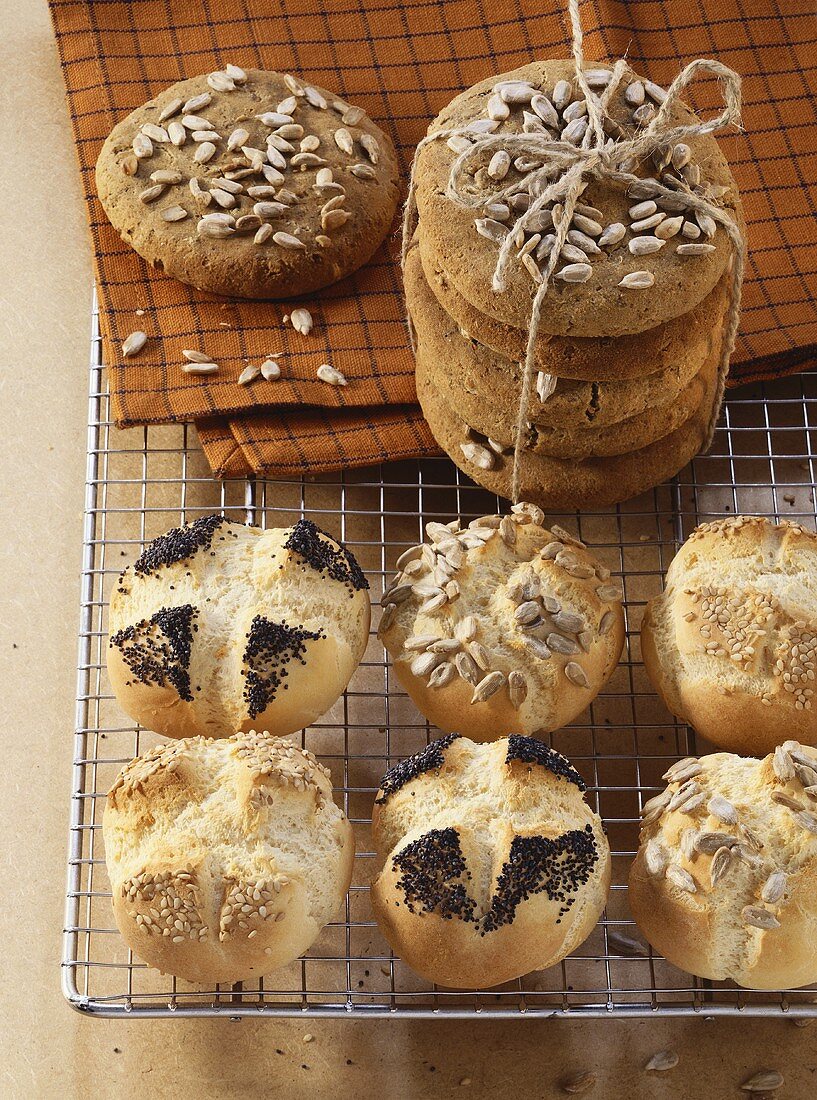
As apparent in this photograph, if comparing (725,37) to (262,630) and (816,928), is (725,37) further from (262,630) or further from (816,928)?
(816,928)

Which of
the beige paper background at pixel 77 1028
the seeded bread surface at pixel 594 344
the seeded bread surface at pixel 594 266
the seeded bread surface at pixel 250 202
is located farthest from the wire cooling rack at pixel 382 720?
the seeded bread surface at pixel 594 266

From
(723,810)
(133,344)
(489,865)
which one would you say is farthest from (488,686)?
(133,344)

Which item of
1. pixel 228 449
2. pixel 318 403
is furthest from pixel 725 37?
pixel 228 449

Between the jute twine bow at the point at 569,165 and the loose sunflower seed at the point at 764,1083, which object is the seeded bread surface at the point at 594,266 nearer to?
the jute twine bow at the point at 569,165

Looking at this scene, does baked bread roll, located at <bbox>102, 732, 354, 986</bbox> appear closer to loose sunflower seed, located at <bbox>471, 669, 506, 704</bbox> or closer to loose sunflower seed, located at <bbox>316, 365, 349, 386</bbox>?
loose sunflower seed, located at <bbox>471, 669, 506, 704</bbox>

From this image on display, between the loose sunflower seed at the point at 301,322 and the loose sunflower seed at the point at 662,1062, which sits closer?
the loose sunflower seed at the point at 662,1062

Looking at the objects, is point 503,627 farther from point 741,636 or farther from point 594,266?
point 594,266

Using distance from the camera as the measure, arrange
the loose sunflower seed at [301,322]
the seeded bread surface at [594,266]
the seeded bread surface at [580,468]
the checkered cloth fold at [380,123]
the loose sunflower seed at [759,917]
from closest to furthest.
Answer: the loose sunflower seed at [759,917] → the seeded bread surface at [594,266] → the seeded bread surface at [580,468] → the checkered cloth fold at [380,123] → the loose sunflower seed at [301,322]
